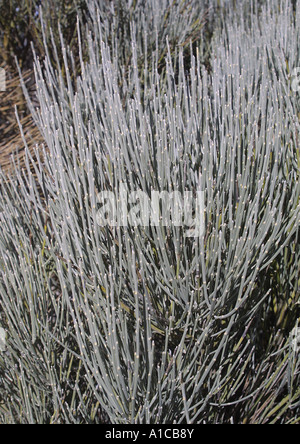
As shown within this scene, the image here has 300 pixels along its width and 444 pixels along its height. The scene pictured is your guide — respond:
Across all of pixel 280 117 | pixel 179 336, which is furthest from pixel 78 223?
pixel 280 117

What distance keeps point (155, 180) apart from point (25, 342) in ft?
3.46

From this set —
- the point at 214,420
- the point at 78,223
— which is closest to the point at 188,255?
the point at 78,223

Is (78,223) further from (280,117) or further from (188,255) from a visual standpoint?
(280,117)

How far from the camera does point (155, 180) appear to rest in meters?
1.94

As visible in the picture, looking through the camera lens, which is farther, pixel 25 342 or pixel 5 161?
pixel 5 161

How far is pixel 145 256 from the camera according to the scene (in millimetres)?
1947

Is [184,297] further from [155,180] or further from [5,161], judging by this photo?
[5,161]

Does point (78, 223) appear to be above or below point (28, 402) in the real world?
above

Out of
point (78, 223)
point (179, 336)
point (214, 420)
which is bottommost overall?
point (214, 420)
